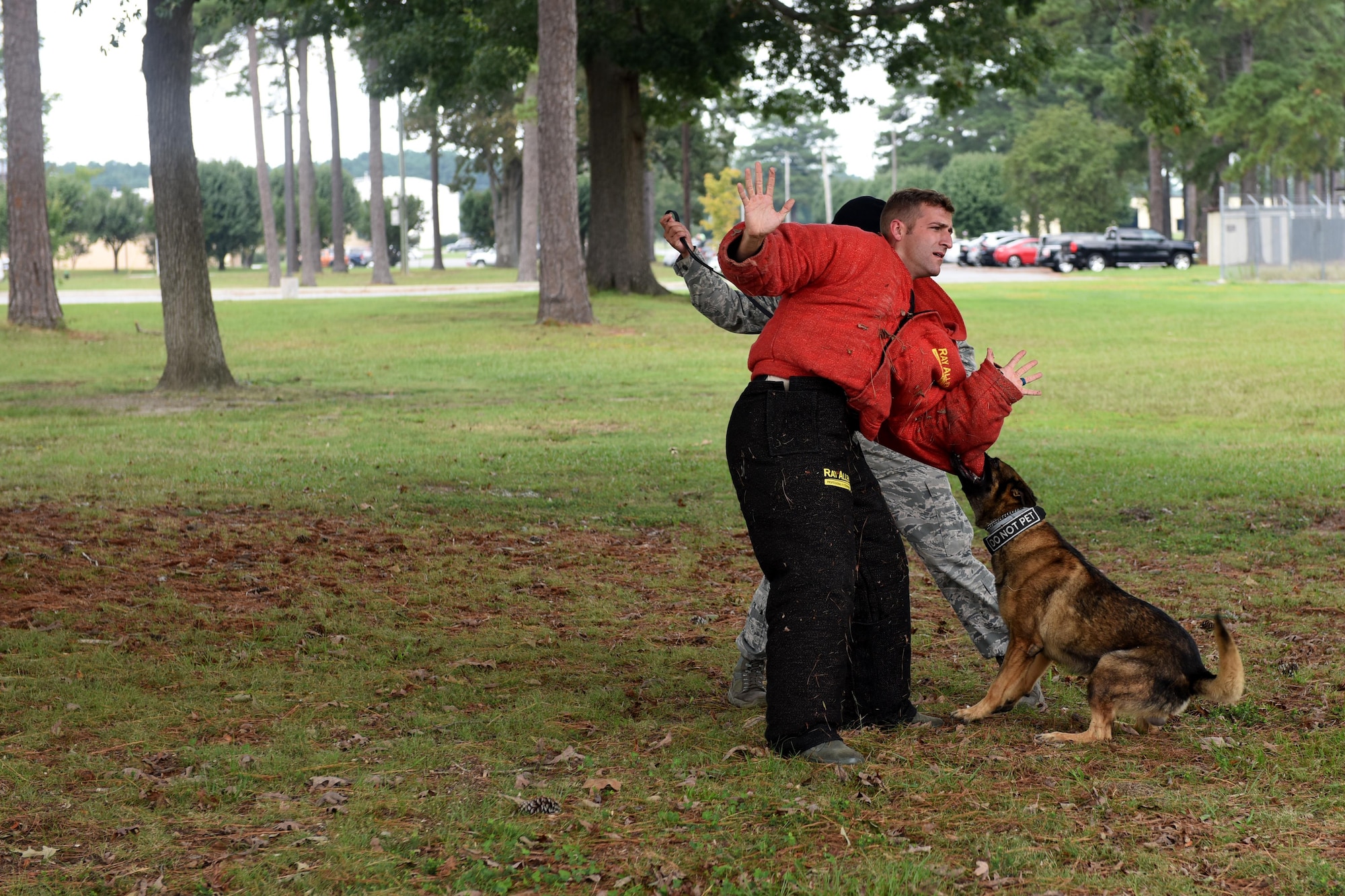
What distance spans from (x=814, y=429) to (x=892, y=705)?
116 cm

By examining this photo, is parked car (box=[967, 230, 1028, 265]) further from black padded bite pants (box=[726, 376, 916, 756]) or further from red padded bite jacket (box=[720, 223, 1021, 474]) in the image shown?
black padded bite pants (box=[726, 376, 916, 756])

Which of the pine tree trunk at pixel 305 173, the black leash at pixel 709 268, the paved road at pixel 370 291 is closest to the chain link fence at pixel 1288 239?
the paved road at pixel 370 291

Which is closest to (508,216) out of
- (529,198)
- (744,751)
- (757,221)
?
(529,198)

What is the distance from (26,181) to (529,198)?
22.7m

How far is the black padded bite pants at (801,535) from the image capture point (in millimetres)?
4793

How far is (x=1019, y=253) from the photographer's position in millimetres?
62469

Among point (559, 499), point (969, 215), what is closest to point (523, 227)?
point (559, 499)

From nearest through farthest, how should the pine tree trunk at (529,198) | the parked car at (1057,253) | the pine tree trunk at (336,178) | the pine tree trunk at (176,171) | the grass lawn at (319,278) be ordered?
the pine tree trunk at (176,171) → the pine tree trunk at (529,198) → the grass lawn at (319,278) → the parked car at (1057,253) → the pine tree trunk at (336,178)

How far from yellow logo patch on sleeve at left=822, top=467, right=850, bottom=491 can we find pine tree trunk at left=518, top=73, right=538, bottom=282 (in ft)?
134

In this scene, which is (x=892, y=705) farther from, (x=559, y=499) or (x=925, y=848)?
(x=559, y=499)

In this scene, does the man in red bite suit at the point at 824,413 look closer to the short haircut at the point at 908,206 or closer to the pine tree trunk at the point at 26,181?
the short haircut at the point at 908,206

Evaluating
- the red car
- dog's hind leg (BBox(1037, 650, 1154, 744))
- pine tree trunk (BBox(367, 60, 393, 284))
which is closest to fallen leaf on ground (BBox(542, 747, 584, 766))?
dog's hind leg (BBox(1037, 650, 1154, 744))

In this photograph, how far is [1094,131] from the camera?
72.6m

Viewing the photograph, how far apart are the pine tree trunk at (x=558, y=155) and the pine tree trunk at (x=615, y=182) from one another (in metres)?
5.60
